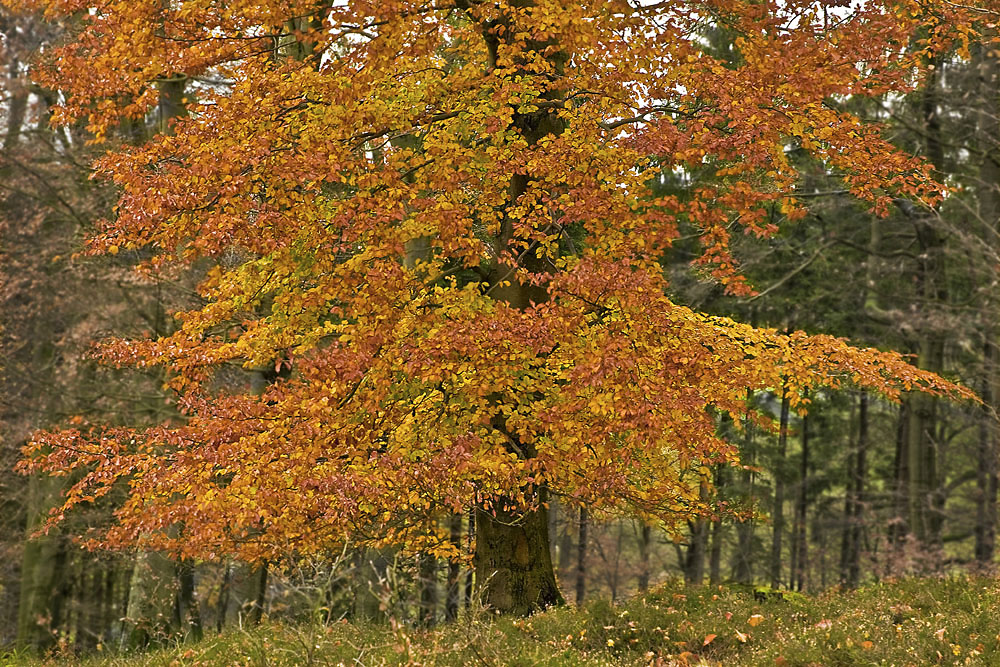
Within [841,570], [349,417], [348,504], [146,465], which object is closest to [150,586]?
[146,465]

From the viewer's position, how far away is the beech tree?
8789 millimetres

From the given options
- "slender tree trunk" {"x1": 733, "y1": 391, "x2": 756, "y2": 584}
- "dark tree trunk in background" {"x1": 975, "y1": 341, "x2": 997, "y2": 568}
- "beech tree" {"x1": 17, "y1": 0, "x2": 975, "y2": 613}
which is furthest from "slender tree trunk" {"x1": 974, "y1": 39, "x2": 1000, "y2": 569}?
"beech tree" {"x1": 17, "y1": 0, "x2": 975, "y2": 613}

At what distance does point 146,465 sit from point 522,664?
504cm

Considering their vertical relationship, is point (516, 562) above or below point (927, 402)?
below

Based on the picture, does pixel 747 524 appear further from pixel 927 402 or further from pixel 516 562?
pixel 516 562

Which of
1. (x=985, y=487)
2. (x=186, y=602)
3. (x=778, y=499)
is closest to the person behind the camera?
(x=186, y=602)

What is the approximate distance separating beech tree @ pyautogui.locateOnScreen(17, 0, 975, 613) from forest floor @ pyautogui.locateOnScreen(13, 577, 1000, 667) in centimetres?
135

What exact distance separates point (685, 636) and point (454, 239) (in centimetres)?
499

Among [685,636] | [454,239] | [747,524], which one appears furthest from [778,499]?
[454,239]

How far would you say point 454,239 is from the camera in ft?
31.0

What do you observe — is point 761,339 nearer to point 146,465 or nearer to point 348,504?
point 348,504

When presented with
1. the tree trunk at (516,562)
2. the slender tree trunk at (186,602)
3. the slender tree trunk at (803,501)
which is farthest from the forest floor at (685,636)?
the slender tree trunk at (803,501)

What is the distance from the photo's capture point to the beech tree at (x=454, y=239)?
879 centimetres

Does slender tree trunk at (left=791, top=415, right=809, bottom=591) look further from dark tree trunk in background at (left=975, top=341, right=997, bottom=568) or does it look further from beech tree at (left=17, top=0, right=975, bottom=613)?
beech tree at (left=17, top=0, right=975, bottom=613)
